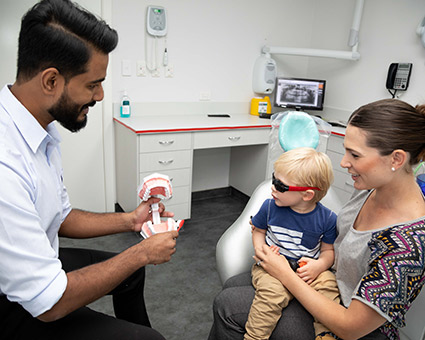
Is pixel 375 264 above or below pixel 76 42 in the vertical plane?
below

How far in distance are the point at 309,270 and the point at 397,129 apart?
1.79 feet

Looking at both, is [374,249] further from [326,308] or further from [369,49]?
[369,49]

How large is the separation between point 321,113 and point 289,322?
9.76ft

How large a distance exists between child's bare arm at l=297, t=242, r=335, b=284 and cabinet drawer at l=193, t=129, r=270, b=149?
1632 mm

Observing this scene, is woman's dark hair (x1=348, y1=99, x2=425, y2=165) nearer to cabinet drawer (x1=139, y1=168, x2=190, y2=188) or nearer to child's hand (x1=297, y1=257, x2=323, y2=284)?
child's hand (x1=297, y1=257, x2=323, y2=284)

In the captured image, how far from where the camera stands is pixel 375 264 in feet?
3.15

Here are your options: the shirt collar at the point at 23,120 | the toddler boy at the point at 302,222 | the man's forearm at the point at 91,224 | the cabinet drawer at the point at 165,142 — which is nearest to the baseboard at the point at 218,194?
the cabinet drawer at the point at 165,142

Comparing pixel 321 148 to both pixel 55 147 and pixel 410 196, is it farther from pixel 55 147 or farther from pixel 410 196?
pixel 55 147

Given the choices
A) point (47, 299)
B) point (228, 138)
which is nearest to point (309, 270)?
point (47, 299)

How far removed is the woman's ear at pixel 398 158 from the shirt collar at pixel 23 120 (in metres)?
1.02

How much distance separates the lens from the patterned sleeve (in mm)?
905

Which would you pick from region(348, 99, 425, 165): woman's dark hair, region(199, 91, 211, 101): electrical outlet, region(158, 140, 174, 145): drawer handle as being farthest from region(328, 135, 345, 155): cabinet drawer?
region(348, 99, 425, 165): woman's dark hair

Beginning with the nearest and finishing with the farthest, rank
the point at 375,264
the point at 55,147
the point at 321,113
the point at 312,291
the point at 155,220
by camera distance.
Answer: the point at 375,264, the point at 312,291, the point at 55,147, the point at 155,220, the point at 321,113

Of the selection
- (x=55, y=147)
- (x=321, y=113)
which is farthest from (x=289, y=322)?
(x=321, y=113)
